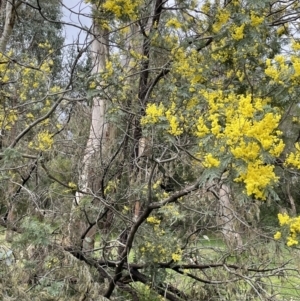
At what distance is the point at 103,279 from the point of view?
3.84 metres

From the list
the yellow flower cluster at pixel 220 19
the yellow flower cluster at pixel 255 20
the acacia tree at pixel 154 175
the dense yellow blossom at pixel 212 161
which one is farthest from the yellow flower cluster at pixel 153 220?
the dense yellow blossom at pixel 212 161

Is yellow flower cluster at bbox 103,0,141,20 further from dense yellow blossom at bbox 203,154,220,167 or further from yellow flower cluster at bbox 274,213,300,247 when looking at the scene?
yellow flower cluster at bbox 274,213,300,247

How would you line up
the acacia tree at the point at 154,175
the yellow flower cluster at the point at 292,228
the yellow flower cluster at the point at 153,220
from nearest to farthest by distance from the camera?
the yellow flower cluster at the point at 292,228
the acacia tree at the point at 154,175
the yellow flower cluster at the point at 153,220

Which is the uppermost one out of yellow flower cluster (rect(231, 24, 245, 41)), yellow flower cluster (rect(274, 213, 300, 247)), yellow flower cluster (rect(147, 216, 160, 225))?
yellow flower cluster (rect(231, 24, 245, 41))

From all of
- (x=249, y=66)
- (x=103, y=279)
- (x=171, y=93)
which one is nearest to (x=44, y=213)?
(x=103, y=279)

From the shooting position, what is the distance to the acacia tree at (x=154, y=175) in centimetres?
309

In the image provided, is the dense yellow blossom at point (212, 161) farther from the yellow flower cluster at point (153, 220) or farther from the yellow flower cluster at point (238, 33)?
the yellow flower cluster at point (153, 220)

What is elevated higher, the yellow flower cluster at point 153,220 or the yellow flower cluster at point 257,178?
the yellow flower cluster at point 257,178

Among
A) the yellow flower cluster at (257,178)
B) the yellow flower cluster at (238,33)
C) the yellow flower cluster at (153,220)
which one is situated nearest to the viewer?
the yellow flower cluster at (257,178)

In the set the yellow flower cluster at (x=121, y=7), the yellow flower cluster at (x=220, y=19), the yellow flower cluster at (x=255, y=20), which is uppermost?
the yellow flower cluster at (x=220, y=19)

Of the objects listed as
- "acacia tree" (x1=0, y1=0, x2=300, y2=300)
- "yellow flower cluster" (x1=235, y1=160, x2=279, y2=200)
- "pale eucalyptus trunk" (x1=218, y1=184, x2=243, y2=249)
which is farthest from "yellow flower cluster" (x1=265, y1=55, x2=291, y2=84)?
"pale eucalyptus trunk" (x1=218, y1=184, x2=243, y2=249)

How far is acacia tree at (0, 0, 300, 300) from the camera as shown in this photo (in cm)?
309

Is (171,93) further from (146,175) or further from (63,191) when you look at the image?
(63,191)

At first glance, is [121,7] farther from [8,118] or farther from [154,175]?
[8,118]
